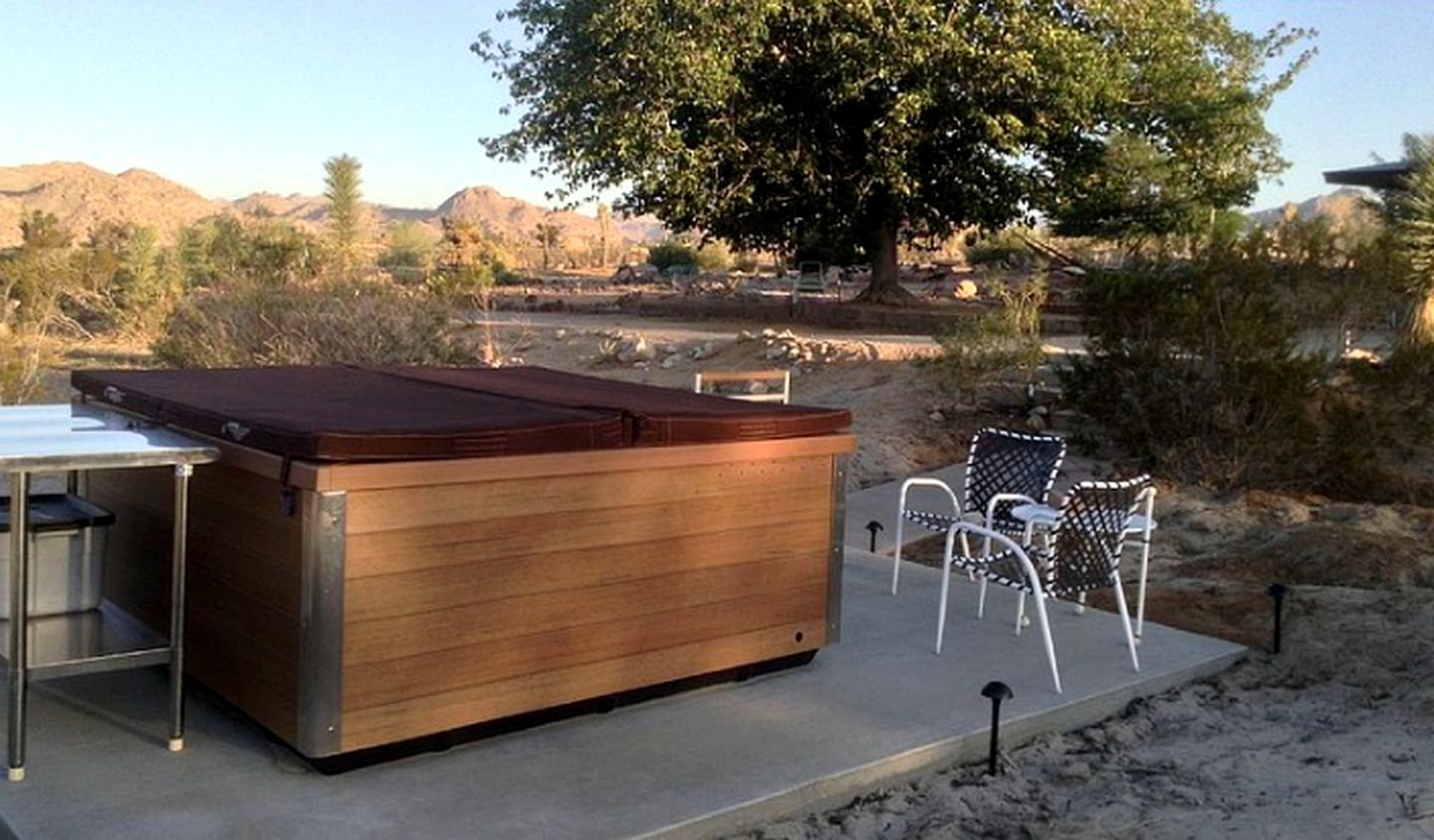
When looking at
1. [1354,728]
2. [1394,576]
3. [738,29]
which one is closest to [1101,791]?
[1354,728]

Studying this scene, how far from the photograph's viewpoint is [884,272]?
25797 millimetres

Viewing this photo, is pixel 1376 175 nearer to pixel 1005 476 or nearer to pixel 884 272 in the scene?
pixel 884 272

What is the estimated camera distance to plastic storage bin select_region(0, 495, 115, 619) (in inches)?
164

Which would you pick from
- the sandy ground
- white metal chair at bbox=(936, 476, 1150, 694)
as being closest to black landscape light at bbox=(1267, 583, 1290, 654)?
the sandy ground

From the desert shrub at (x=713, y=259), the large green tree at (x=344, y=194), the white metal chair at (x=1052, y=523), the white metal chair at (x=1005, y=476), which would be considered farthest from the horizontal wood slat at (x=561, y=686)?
the desert shrub at (x=713, y=259)

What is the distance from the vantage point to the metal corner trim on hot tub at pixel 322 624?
3.59 m

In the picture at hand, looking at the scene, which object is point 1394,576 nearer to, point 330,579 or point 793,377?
point 330,579

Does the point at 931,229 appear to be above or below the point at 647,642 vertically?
above

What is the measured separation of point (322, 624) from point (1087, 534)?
3.01 m

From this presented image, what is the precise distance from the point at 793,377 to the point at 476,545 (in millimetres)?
12102

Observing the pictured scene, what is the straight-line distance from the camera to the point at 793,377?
1591 cm

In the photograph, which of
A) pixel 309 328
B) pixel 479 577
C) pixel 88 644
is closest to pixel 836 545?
pixel 479 577

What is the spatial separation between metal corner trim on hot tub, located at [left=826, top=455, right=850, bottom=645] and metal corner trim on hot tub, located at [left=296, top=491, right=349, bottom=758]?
2.10m

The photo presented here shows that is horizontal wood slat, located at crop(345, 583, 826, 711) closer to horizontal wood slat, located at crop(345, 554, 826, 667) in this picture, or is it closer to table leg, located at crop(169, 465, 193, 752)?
horizontal wood slat, located at crop(345, 554, 826, 667)
